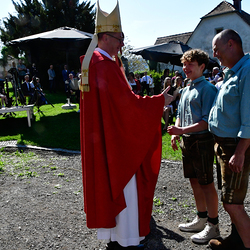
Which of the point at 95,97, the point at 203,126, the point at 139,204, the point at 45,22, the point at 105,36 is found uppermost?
the point at 45,22

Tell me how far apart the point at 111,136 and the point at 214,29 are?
3148 centimetres

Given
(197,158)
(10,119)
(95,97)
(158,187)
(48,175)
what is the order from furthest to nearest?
(10,119)
(48,175)
(158,187)
(197,158)
(95,97)

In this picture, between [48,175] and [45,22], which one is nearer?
[48,175]

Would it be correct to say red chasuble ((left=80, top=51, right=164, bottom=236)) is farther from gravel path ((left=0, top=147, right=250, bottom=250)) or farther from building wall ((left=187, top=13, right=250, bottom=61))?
building wall ((left=187, top=13, right=250, bottom=61))

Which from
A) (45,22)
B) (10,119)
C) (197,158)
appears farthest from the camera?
(45,22)

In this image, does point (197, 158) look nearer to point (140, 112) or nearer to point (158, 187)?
point (140, 112)

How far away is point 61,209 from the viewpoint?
12.5 feet

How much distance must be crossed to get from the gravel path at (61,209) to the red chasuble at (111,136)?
2.13 feet

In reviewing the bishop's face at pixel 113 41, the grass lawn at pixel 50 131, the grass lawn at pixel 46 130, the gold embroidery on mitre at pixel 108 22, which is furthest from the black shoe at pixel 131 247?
the grass lawn at pixel 46 130

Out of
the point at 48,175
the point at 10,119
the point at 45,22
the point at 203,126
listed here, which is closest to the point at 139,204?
the point at 203,126

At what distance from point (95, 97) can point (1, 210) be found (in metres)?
2.42

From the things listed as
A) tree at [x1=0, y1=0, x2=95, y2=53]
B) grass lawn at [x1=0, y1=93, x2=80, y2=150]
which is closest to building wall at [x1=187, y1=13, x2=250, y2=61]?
tree at [x1=0, y1=0, x2=95, y2=53]

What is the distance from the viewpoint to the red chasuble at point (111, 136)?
2.53 m

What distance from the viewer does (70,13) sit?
92.9ft
